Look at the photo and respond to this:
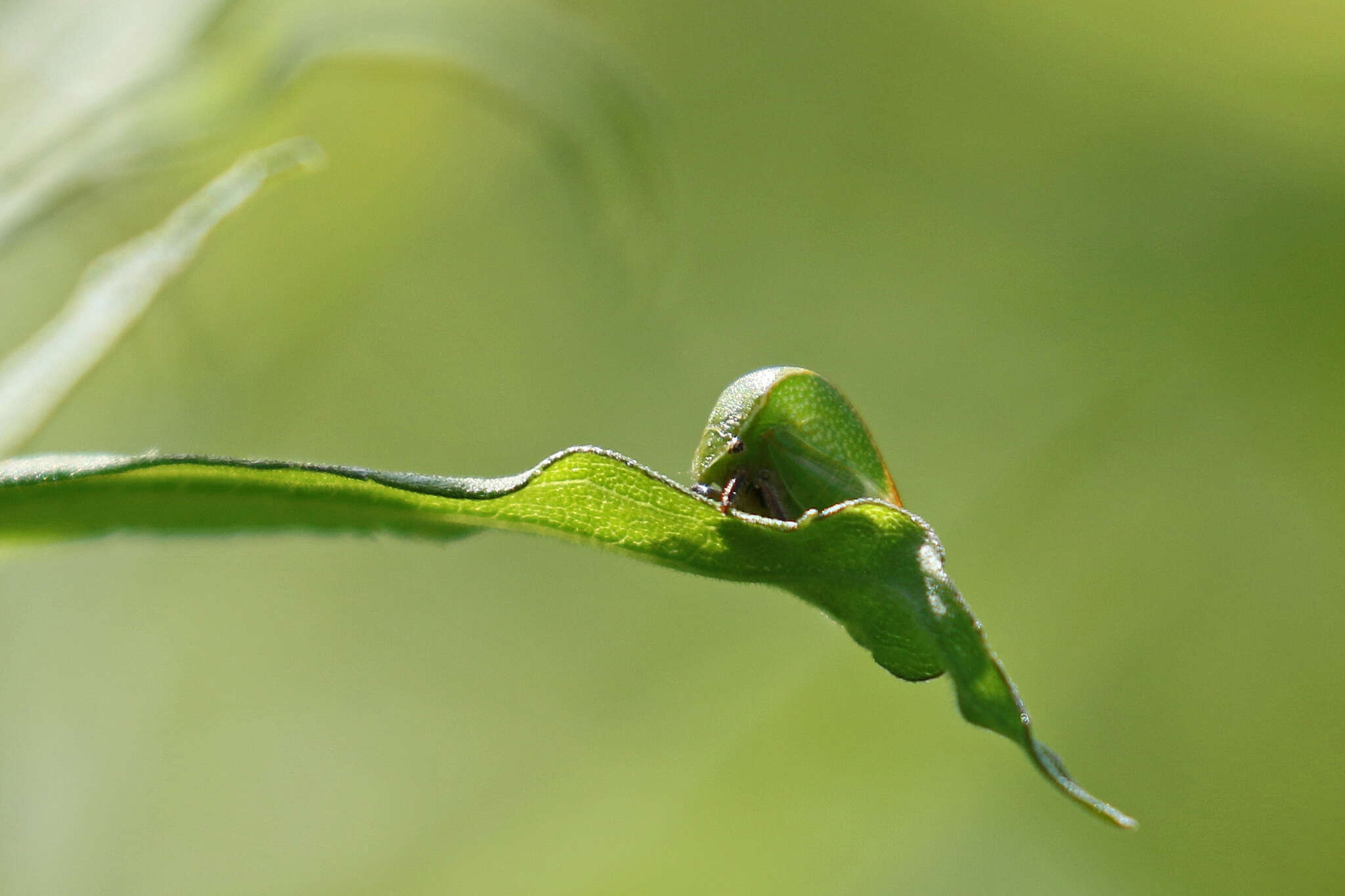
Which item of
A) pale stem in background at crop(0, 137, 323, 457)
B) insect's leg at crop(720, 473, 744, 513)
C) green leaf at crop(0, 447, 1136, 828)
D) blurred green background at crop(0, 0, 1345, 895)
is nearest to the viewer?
green leaf at crop(0, 447, 1136, 828)

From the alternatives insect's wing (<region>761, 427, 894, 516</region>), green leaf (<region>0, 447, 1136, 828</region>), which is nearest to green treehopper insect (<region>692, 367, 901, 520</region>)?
insect's wing (<region>761, 427, 894, 516</region>)

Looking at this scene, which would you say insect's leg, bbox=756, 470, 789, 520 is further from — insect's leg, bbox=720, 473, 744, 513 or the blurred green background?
the blurred green background

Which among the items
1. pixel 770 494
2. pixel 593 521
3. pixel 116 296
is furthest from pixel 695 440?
pixel 593 521

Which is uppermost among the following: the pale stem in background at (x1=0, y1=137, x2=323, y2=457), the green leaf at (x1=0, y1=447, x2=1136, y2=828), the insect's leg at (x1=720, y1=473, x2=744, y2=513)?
the pale stem in background at (x1=0, y1=137, x2=323, y2=457)

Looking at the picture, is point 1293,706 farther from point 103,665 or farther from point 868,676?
point 103,665

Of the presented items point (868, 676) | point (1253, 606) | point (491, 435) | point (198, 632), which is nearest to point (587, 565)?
point (491, 435)

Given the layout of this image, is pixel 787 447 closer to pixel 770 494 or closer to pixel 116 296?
pixel 770 494

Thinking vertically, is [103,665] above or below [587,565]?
below

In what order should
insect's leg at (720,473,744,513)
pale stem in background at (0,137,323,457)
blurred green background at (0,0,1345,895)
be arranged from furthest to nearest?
blurred green background at (0,0,1345,895) → insect's leg at (720,473,744,513) → pale stem in background at (0,137,323,457)
